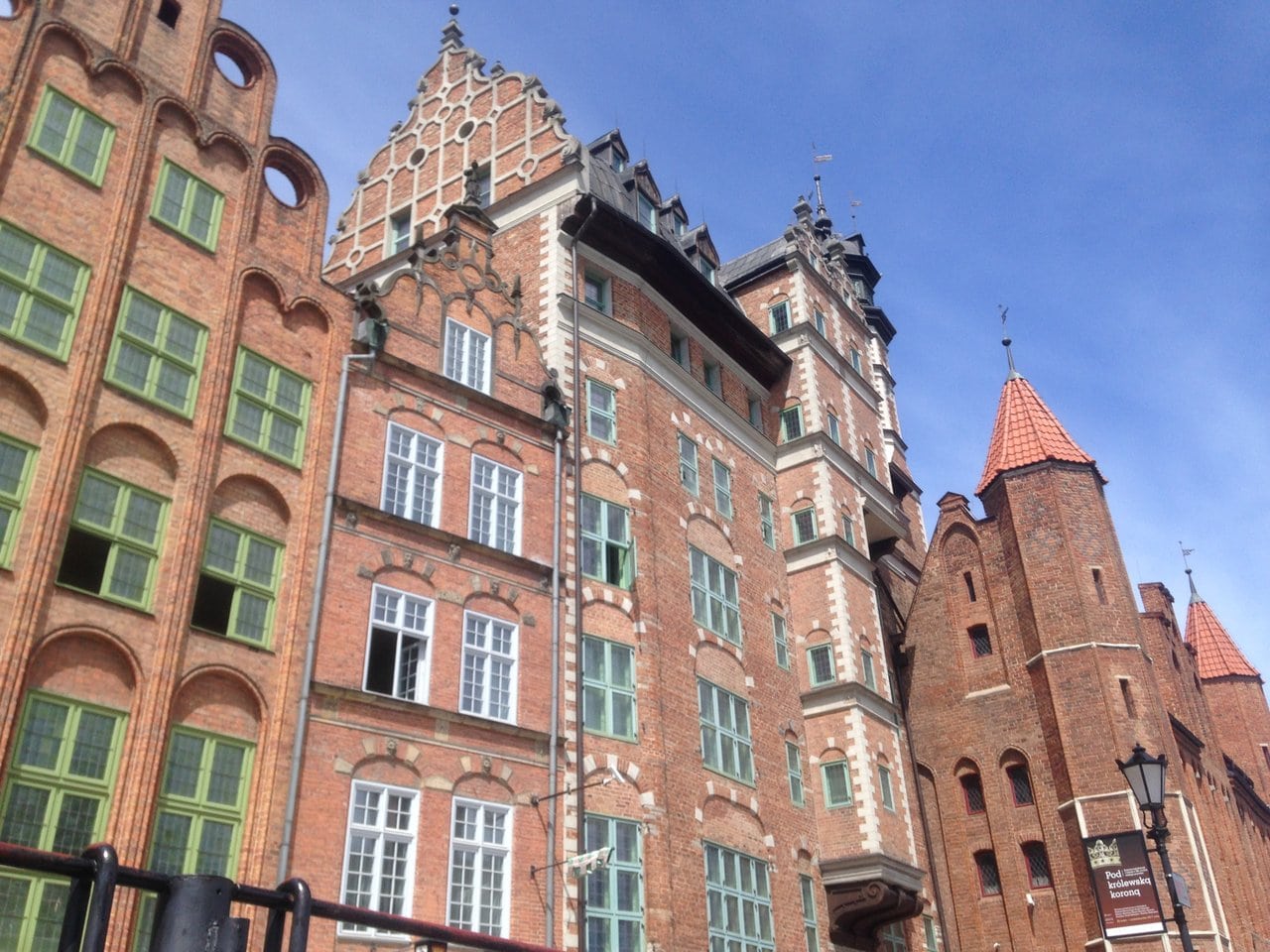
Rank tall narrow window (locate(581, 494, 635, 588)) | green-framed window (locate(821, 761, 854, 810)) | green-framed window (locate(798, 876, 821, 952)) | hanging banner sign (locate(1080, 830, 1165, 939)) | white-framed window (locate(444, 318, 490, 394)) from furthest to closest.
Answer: hanging banner sign (locate(1080, 830, 1165, 939))
green-framed window (locate(821, 761, 854, 810))
green-framed window (locate(798, 876, 821, 952))
tall narrow window (locate(581, 494, 635, 588))
white-framed window (locate(444, 318, 490, 394))

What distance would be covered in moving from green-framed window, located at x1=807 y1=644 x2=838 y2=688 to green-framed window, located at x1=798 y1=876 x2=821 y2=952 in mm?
5165

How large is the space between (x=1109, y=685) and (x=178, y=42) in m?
27.4

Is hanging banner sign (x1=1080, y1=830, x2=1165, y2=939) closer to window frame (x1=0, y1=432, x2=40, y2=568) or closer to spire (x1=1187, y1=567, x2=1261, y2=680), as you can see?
window frame (x1=0, y1=432, x2=40, y2=568)

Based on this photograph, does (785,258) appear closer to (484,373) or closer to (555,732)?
(484,373)

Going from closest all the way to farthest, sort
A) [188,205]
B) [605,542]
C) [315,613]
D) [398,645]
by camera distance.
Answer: [315,613] → [398,645] → [188,205] → [605,542]

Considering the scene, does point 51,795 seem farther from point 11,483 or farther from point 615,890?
point 615,890

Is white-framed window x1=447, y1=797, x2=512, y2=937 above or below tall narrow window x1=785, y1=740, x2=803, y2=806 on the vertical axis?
below

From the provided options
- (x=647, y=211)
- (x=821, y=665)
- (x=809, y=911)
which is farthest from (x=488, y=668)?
(x=647, y=211)

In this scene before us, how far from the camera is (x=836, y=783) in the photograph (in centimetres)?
2791

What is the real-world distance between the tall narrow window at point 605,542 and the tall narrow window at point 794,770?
6.73 m

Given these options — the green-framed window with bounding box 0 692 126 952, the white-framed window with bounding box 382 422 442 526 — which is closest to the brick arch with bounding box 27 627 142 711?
the green-framed window with bounding box 0 692 126 952

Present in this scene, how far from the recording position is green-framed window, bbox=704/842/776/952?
→ 22203 mm

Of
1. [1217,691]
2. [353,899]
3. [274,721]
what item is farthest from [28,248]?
[1217,691]

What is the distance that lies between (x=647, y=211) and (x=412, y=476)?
14287 mm
